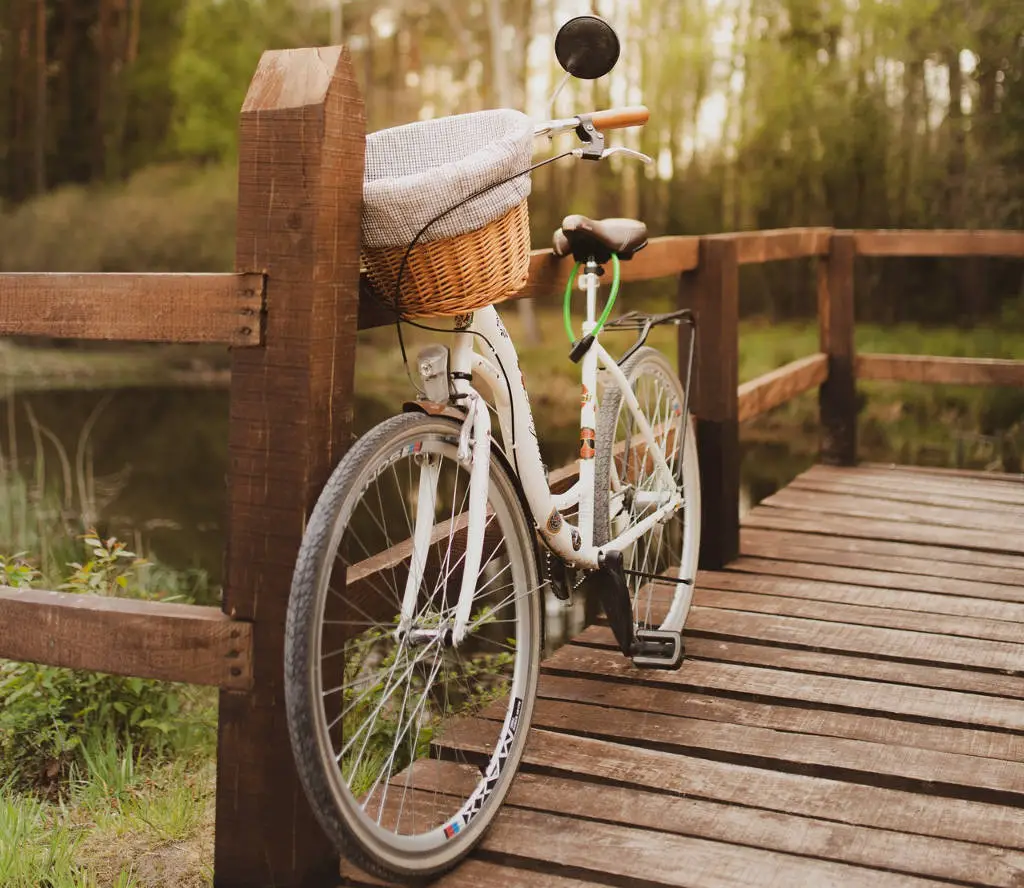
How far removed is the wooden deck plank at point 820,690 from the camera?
280 centimetres

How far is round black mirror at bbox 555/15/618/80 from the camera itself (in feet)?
7.25

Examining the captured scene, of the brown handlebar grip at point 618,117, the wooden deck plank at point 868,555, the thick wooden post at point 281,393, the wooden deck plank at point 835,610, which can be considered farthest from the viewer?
the wooden deck plank at point 868,555

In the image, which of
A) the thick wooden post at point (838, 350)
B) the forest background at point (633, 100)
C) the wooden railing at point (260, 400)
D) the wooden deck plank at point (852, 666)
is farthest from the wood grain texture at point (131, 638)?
the forest background at point (633, 100)

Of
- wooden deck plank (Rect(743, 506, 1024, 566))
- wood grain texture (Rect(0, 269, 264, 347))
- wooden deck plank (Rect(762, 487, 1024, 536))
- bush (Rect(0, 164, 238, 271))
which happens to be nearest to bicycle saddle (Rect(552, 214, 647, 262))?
wood grain texture (Rect(0, 269, 264, 347))

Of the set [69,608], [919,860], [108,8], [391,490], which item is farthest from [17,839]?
[108,8]

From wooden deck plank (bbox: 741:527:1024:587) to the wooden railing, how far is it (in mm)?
2453

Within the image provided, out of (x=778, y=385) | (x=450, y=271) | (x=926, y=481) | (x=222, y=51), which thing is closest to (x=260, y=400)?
(x=450, y=271)

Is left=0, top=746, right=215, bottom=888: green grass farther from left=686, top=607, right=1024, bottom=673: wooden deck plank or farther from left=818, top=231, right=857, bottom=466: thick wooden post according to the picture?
left=818, top=231, right=857, bottom=466: thick wooden post

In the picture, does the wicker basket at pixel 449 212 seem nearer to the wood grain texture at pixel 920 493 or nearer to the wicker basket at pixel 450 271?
the wicker basket at pixel 450 271

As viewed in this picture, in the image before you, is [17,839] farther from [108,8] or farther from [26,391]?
[108,8]

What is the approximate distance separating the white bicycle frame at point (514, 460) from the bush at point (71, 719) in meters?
1.24

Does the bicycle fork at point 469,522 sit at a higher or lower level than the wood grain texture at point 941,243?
lower

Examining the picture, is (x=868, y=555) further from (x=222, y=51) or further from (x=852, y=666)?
(x=222, y=51)

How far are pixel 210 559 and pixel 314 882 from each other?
4343mm
